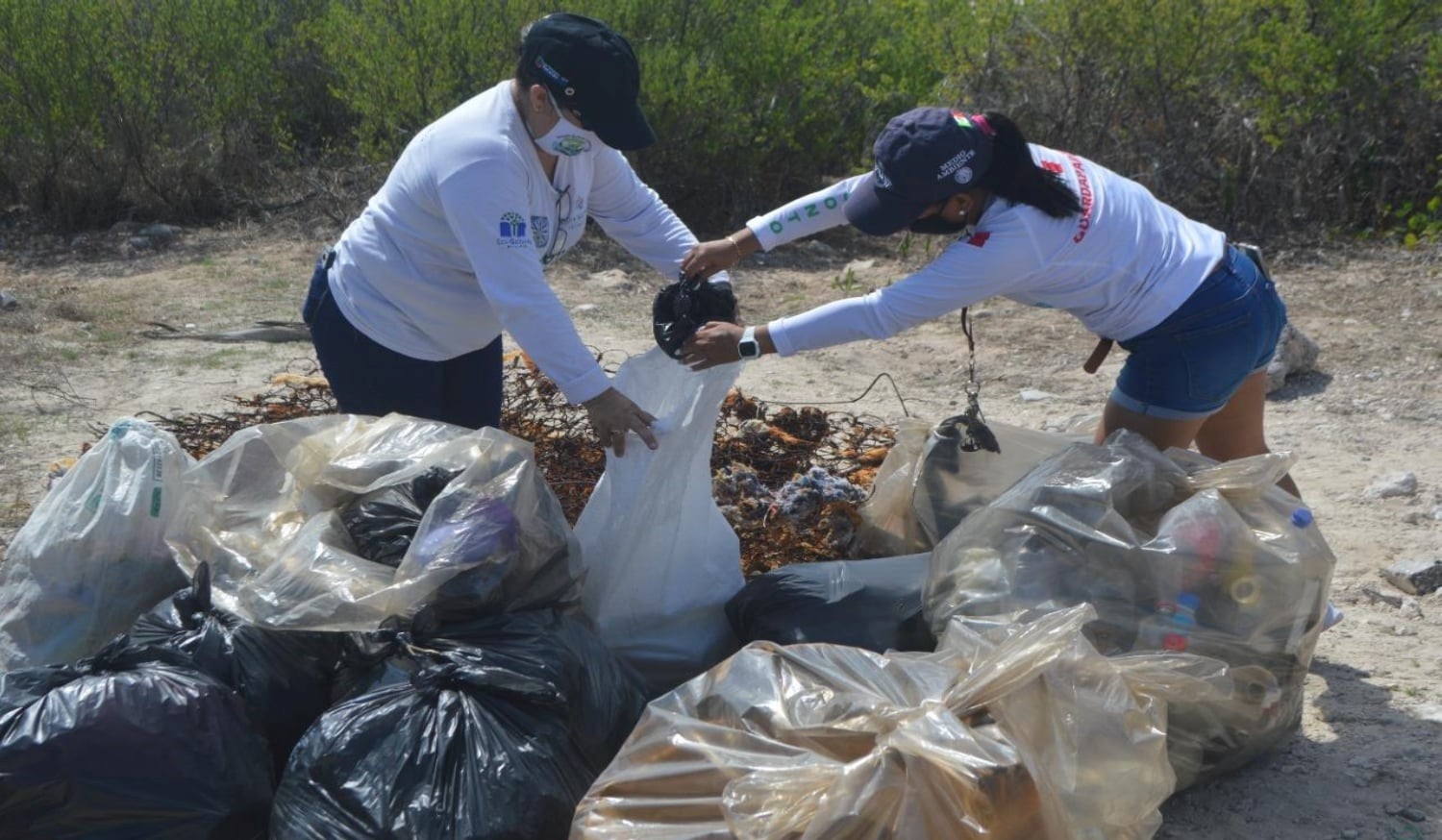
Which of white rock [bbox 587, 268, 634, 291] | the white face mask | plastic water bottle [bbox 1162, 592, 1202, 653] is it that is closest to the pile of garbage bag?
plastic water bottle [bbox 1162, 592, 1202, 653]

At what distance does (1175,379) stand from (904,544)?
2.52 feet

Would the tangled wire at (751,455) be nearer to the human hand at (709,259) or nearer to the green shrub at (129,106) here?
the human hand at (709,259)

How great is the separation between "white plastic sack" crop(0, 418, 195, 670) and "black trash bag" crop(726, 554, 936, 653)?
1.16m

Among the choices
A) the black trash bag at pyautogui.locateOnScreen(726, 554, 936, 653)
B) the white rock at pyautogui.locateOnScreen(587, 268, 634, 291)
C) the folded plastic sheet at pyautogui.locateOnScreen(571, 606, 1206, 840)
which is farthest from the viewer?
the white rock at pyautogui.locateOnScreen(587, 268, 634, 291)

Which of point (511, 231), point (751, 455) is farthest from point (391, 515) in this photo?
point (751, 455)

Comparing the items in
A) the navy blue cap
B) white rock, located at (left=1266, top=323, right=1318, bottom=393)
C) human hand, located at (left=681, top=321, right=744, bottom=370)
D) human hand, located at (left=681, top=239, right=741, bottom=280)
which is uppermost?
the navy blue cap

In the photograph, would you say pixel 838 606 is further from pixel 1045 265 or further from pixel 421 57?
pixel 421 57

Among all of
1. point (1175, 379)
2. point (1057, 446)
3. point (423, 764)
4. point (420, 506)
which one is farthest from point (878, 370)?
point (423, 764)

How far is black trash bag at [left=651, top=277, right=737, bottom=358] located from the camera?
2846mm

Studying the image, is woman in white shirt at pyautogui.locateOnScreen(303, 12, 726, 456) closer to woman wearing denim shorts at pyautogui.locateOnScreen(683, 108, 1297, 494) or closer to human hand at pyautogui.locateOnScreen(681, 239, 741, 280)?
human hand at pyautogui.locateOnScreen(681, 239, 741, 280)

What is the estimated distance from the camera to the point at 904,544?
323cm

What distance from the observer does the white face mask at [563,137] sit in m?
2.61

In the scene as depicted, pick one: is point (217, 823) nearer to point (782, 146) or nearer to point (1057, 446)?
point (1057, 446)

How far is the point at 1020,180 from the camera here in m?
2.63
